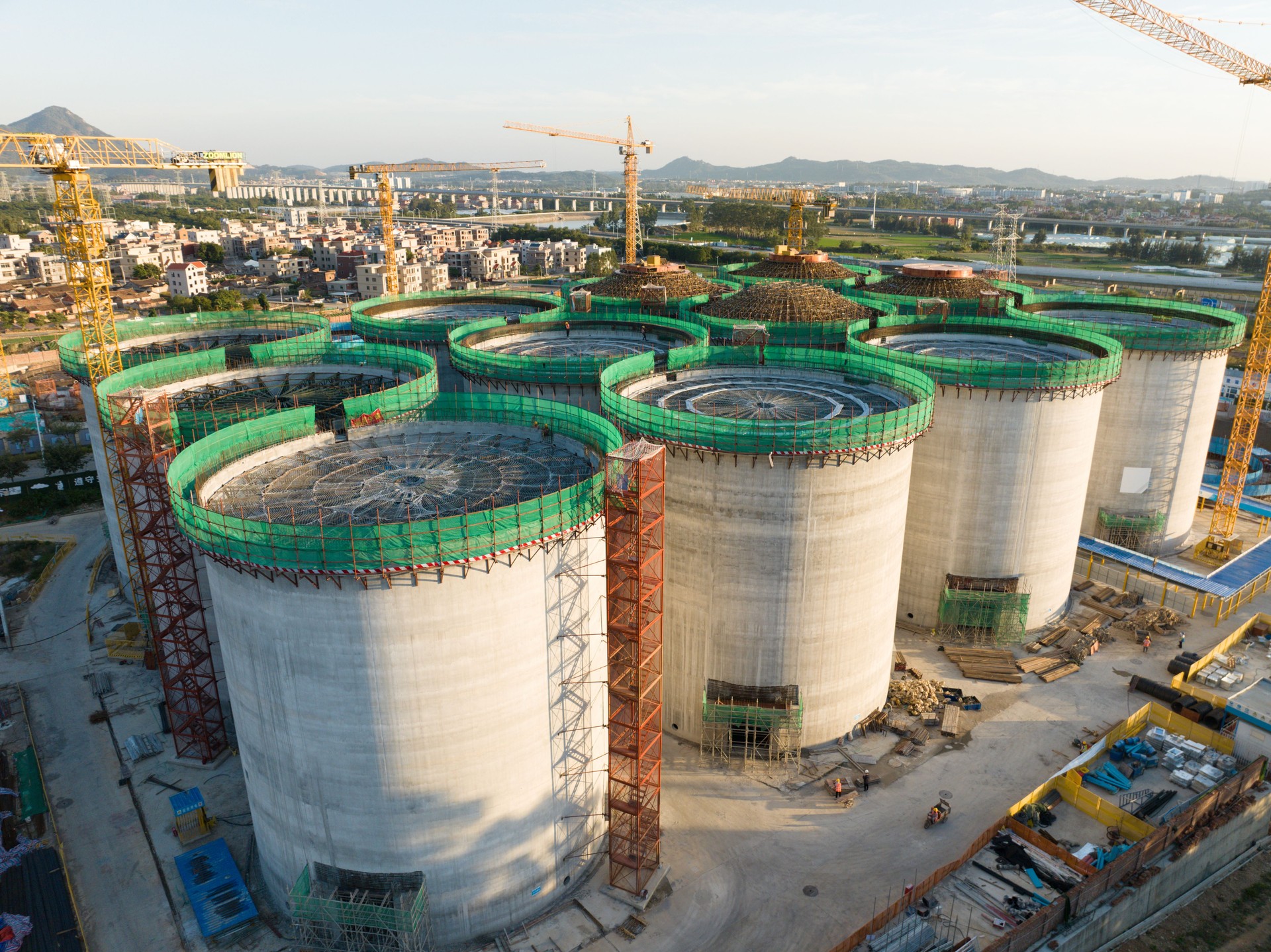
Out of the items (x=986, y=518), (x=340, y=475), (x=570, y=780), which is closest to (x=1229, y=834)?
(x=986, y=518)

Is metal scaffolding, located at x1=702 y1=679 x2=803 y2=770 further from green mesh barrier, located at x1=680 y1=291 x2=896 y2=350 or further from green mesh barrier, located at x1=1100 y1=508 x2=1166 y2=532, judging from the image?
green mesh barrier, located at x1=1100 y1=508 x2=1166 y2=532

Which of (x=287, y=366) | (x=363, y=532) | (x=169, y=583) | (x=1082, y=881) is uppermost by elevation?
(x=287, y=366)

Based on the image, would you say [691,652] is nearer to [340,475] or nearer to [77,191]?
[340,475]

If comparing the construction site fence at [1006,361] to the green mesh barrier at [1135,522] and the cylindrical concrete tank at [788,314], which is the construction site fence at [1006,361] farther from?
the green mesh barrier at [1135,522]

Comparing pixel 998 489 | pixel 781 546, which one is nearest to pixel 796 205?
pixel 998 489

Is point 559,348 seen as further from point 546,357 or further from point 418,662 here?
point 418,662

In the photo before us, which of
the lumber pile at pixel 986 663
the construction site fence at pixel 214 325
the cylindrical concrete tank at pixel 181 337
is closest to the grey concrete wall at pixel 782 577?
the lumber pile at pixel 986 663

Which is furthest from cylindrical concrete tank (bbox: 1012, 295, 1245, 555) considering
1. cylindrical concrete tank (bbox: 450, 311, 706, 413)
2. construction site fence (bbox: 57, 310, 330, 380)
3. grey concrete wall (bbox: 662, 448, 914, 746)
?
construction site fence (bbox: 57, 310, 330, 380)
